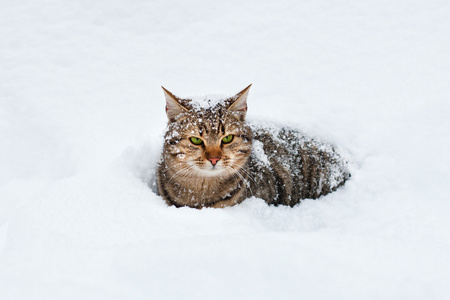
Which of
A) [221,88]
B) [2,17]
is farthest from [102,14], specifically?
[221,88]

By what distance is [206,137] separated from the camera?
2252 mm

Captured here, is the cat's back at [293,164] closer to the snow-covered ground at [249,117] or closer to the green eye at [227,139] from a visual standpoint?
the snow-covered ground at [249,117]

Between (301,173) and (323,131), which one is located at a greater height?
(323,131)

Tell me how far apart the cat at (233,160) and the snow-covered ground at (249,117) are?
0.43 feet

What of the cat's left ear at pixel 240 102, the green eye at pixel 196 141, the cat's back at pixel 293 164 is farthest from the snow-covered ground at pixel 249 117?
the cat's left ear at pixel 240 102

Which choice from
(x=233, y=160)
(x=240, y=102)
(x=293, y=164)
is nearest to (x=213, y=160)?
(x=233, y=160)

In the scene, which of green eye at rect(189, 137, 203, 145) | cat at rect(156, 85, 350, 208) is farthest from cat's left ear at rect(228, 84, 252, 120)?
green eye at rect(189, 137, 203, 145)

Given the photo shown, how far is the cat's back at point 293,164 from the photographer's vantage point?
2711 millimetres

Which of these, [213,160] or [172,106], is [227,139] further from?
[172,106]

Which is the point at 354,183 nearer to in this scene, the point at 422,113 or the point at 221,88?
the point at 422,113

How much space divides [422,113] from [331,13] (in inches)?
74.2

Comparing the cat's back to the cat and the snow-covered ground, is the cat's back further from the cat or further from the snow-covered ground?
the snow-covered ground

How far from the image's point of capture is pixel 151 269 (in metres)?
1.56

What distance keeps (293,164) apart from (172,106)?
1.01 meters
